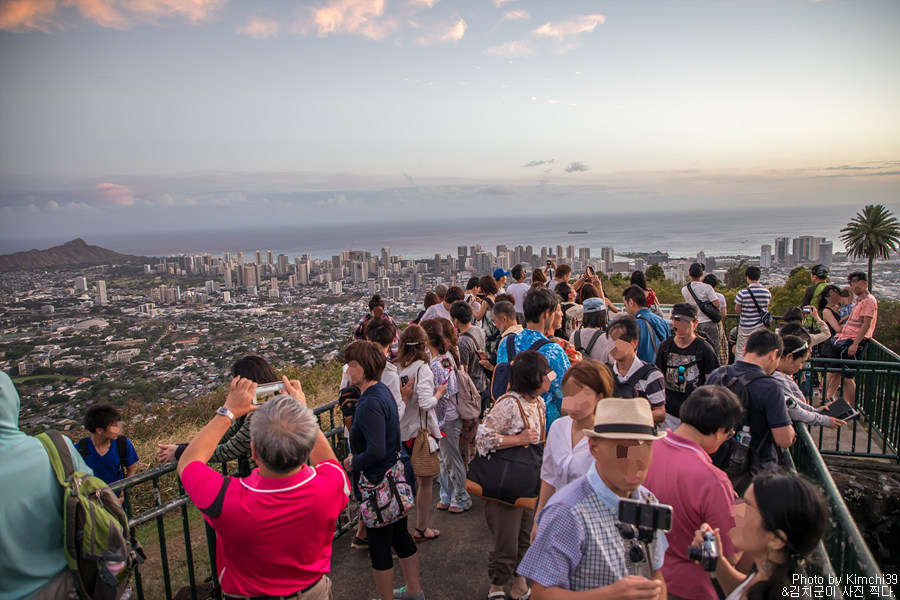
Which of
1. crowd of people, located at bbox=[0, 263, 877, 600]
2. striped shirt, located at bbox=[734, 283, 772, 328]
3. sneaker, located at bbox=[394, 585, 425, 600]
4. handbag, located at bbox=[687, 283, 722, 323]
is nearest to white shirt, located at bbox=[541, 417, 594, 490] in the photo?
crowd of people, located at bbox=[0, 263, 877, 600]

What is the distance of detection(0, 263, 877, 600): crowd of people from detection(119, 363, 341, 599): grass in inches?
40.6

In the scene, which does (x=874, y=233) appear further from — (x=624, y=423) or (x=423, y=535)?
(x=624, y=423)

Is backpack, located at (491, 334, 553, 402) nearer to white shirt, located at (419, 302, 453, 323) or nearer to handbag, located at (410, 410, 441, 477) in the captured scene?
handbag, located at (410, 410, 441, 477)

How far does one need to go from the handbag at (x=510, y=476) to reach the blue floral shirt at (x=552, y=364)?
484mm

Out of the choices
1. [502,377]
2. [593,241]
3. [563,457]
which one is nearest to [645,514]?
[563,457]

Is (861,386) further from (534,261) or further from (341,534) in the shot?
(534,261)

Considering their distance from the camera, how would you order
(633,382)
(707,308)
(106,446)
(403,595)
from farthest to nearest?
(707,308) < (106,446) < (633,382) < (403,595)

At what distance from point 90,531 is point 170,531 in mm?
6528

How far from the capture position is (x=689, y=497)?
8.75 ft

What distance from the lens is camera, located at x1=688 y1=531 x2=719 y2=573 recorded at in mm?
2043

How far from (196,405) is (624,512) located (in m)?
13.8

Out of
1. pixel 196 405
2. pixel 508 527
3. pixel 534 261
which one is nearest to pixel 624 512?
pixel 508 527

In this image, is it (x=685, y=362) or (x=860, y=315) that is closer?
(x=685, y=362)

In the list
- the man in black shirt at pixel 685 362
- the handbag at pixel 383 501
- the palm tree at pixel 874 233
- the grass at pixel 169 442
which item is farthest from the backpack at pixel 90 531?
the palm tree at pixel 874 233
